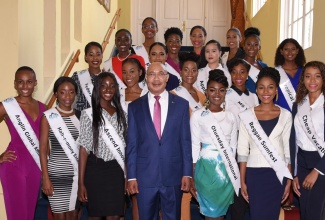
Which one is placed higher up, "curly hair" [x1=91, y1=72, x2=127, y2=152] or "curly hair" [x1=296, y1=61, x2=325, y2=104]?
"curly hair" [x1=296, y1=61, x2=325, y2=104]

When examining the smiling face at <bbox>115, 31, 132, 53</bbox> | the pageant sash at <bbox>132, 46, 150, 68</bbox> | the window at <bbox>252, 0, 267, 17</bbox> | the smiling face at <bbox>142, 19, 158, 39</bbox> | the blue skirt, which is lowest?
the blue skirt

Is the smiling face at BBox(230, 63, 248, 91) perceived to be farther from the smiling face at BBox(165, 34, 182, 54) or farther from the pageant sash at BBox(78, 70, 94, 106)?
the pageant sash at BBox(78, 70, 94, 106)

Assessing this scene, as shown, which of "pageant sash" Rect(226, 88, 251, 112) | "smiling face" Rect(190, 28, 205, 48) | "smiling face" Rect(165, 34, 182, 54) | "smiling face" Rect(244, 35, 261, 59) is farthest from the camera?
"smiling face" Rect(190, 28, 205, 48)

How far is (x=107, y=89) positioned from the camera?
325 cm

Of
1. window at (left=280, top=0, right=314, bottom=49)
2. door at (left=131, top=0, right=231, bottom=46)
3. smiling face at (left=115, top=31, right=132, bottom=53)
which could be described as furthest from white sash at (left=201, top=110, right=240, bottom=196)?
door at (left=131, top=0, right=231, bottom=46)

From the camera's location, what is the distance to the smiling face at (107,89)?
3248mm

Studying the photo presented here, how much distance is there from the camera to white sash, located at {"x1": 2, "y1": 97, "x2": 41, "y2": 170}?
3418mm

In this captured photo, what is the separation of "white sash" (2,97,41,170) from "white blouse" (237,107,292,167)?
1458 mm

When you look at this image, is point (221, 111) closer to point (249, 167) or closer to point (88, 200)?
point (249, 167)

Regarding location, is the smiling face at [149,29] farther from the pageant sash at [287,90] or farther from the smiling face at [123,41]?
the pageant sash at [287,90]

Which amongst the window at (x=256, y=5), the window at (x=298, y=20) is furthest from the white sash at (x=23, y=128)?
the window at (x=256, y=5)

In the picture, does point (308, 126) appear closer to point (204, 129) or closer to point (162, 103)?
point (204, 129)

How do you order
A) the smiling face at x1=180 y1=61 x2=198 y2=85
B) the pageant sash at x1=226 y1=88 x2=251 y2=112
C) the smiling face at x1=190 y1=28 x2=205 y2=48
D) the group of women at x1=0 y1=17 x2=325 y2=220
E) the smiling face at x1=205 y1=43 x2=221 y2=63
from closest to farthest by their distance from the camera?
the group of women at x1=0 y1=17 x2=325 y2=220 → the pageant sash at x1=226 y1=88 x2=251 y2=112 → the smiling face at x1=180 y1=61 x2=198 y2=85 → the smiling face at x1=205 y1=43 x2=221 y2=63 → the smiling face at x1=190 y1=28 x2=205 y2=48

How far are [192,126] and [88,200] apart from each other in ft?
2.86
